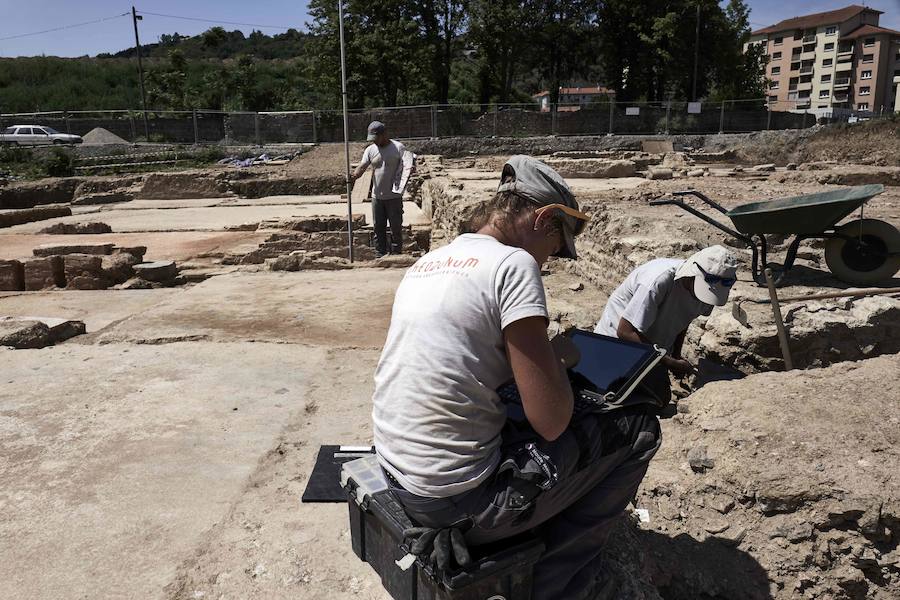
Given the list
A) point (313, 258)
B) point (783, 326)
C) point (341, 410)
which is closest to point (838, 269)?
point (783, 326)

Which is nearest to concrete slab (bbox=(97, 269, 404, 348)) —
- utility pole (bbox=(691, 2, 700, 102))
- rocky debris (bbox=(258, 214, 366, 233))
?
rocky debris (bbox=(258, 214, 366, 233))

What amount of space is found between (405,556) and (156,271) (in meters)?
7.19

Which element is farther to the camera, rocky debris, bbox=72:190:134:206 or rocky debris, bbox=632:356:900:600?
rocky debris, bbox=72:190:134:206

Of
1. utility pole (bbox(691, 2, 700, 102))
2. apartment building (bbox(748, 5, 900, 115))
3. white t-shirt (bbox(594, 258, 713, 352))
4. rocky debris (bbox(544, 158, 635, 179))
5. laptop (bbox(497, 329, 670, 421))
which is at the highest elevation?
apartment building (bbox(748, 5, 900, 115))

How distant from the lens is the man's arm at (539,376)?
176 centimetres

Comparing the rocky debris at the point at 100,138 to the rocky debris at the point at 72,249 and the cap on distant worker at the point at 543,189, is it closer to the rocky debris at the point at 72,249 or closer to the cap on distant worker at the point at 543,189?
the rocky debris at the point at 72,249

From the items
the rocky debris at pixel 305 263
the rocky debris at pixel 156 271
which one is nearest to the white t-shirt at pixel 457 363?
the rocky debris at pixel 305 263

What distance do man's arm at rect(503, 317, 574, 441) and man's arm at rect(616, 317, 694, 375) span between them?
1.86m

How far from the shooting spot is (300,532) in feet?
8.48

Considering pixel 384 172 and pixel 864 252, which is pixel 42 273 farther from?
pixel 864 252

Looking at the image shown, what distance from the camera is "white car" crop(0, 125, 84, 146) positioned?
30036 millimetres

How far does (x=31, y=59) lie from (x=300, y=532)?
68.9m

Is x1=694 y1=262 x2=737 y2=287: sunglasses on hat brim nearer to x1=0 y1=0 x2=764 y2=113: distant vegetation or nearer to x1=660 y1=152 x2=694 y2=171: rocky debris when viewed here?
x1=660 y1=152 x2=694 y2=171: rocky debris

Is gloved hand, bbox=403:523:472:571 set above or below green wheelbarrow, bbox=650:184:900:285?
below
